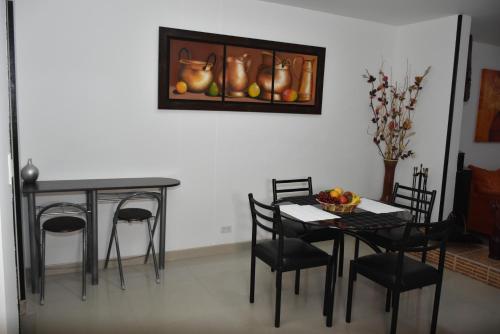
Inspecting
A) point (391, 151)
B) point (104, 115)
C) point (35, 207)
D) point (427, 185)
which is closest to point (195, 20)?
point (104, 115)

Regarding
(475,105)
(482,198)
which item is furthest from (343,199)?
(475,105)

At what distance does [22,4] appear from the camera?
120 inches

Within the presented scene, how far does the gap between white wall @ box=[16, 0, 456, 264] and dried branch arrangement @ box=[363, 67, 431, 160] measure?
13cm

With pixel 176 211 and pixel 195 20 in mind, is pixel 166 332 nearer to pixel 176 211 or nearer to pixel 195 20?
pixel 176 211

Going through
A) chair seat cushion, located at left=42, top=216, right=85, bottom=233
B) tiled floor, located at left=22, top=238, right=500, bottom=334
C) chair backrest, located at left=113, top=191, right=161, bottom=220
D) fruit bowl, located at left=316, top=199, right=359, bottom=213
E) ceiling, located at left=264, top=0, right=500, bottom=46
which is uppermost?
ceiling, located at left=264, top=0, right=500, bottom=46

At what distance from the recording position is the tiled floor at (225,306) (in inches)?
107

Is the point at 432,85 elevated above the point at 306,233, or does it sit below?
above

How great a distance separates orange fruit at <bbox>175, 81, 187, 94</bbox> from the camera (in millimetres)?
3652

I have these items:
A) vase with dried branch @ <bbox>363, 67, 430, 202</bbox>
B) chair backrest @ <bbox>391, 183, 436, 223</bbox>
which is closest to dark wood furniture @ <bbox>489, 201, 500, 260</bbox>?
chair backrest @ <bbox>391, 183, 436, 223</bbox>

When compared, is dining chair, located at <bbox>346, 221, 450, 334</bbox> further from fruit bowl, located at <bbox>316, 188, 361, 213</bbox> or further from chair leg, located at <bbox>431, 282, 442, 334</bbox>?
fruit bowl, located at <bbox>316, 188, 361, 213</bbox>

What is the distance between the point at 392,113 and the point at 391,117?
0.05 m

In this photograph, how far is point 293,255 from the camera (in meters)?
2.79

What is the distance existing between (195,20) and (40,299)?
2590 mm

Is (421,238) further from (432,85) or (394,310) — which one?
(432,85)
